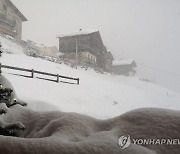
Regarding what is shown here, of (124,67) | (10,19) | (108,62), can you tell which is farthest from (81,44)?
(124,67)

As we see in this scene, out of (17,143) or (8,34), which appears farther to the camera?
(8,34)

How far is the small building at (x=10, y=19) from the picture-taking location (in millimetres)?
24047

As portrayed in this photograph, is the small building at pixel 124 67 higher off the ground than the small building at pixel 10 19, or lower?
lower

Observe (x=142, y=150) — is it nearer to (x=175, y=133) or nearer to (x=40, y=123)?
(x=175, y=133)

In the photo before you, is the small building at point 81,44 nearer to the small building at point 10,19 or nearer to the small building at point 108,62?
the small building at point 108,62

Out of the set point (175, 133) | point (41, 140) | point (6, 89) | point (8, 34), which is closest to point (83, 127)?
point (41, 140)

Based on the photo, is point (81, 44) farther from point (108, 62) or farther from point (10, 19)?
point (10, 19)

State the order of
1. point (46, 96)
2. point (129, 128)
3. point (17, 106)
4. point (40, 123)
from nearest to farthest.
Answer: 1. point (129, 128)
2. point (40, 123)
3. point (17, 106)
4. point (46, 96)

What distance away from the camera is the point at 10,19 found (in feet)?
83.4

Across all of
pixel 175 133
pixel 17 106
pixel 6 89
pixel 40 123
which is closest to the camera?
pixel 175 133

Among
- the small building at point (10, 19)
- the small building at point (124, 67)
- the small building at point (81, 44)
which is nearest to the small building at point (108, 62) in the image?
the small building at point (81, 44)

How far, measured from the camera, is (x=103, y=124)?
8.29 ft

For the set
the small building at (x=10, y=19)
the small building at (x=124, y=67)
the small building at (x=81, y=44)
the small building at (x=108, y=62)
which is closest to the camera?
the small building at (x=10, y=19)

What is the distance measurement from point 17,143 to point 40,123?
4.06 ft
